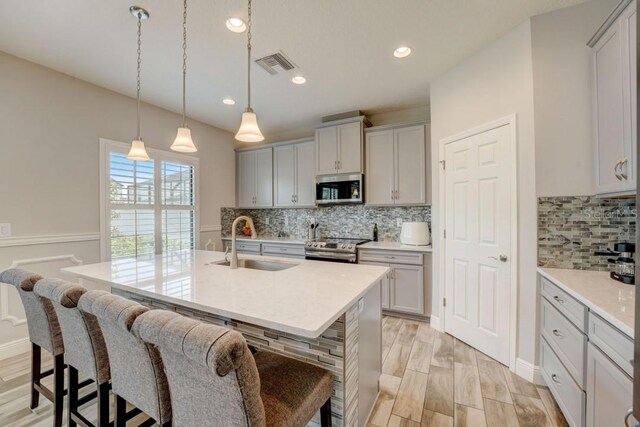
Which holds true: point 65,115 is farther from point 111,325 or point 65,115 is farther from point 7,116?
point 111,325

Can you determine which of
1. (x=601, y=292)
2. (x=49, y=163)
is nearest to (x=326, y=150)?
(x=49, y=163)

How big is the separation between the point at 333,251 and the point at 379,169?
1.29 m

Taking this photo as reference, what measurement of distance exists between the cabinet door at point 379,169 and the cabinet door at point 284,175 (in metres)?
1.28

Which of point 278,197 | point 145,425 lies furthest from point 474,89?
point 145,425

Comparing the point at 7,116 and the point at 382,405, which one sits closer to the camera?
the point at 382,405

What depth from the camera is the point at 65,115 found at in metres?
2.79

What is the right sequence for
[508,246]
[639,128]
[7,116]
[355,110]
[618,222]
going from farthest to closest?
1. [355,110]
2. [7,116]
3. [508,246]
4. [618,222]
5. [639,128]

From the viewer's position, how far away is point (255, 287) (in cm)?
151

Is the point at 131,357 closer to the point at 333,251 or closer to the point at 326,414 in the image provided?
the point at 326,414

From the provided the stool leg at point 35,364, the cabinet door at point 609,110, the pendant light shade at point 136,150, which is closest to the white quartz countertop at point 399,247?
the cabinet door at point 609,110

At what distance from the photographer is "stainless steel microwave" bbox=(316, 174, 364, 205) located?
379 centimetres

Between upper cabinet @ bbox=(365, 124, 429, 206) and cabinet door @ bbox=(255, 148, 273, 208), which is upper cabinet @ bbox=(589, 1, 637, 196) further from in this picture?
cabinet door @ bbox=(255, 148, 273, 208)

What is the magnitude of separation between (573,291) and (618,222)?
82cm

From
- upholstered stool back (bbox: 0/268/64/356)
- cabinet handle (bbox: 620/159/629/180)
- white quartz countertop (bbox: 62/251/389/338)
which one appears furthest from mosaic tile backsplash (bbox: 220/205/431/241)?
upholstered stool back (bbox: 0/268/64/356)
